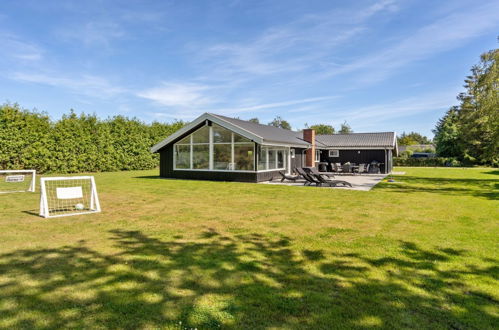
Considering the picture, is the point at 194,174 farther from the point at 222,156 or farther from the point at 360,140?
the point at 360,140

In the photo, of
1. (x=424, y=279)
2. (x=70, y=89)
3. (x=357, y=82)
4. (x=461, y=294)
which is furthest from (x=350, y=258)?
(x=70, y=89)

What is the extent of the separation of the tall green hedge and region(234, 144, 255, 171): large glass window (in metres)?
14.0

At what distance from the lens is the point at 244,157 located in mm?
18016

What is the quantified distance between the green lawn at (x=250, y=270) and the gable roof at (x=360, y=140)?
20636mm

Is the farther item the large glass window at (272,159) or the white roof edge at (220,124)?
the large glass window at (272,159)

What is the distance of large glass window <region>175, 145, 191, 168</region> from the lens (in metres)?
20.0

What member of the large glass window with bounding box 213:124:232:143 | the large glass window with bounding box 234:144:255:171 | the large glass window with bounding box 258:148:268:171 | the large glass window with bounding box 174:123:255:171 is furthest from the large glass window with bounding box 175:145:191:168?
the large glass window with bounding box 258:148:268:171

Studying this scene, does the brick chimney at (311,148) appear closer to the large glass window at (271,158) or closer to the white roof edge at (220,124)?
the large glass window at (271,158)

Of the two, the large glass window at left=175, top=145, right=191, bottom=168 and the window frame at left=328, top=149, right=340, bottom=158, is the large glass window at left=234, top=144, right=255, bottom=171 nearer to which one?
the large glass window at left=175, top=145, right=191, bottom=168

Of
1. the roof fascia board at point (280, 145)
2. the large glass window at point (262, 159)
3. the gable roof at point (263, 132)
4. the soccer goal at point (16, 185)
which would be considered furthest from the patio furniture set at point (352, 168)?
the soccer goal at point (16, 185)

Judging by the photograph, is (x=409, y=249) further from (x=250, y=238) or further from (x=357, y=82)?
(x=357, y=82)

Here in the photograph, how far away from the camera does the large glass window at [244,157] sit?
17766 mm

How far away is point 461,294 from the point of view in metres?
3.52

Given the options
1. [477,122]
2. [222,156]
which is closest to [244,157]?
[222,156]
